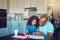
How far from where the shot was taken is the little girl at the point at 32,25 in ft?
10.5

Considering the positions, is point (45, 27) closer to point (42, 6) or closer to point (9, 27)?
point (42, 6)

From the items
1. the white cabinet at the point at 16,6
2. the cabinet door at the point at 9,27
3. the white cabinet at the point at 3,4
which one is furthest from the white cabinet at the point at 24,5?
the cabinet door at the point at 9,27

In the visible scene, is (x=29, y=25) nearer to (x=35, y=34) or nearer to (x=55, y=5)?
(x=35, y=34)

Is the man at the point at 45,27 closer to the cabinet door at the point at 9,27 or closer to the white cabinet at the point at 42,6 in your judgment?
the white cabinet at the point at 42,6

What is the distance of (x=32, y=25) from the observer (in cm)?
323

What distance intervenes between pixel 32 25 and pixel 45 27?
26cm

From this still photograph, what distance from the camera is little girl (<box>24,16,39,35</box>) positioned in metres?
3.20

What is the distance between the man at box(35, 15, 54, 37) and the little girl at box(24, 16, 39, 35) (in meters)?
0.08

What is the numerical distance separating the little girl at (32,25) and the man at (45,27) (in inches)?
3.0

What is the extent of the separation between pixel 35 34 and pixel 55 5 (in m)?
0.65

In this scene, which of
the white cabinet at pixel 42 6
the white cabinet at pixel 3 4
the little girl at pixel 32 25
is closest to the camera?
the white cabinet at pixel 42 6

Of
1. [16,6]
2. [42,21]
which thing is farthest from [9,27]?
[42,21]

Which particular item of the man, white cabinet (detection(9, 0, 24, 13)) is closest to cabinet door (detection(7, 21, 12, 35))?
white cabinet (detection(9, 0, 24, 13))

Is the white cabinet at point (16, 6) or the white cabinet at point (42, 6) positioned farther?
the white cabinet at point (16, 6)
